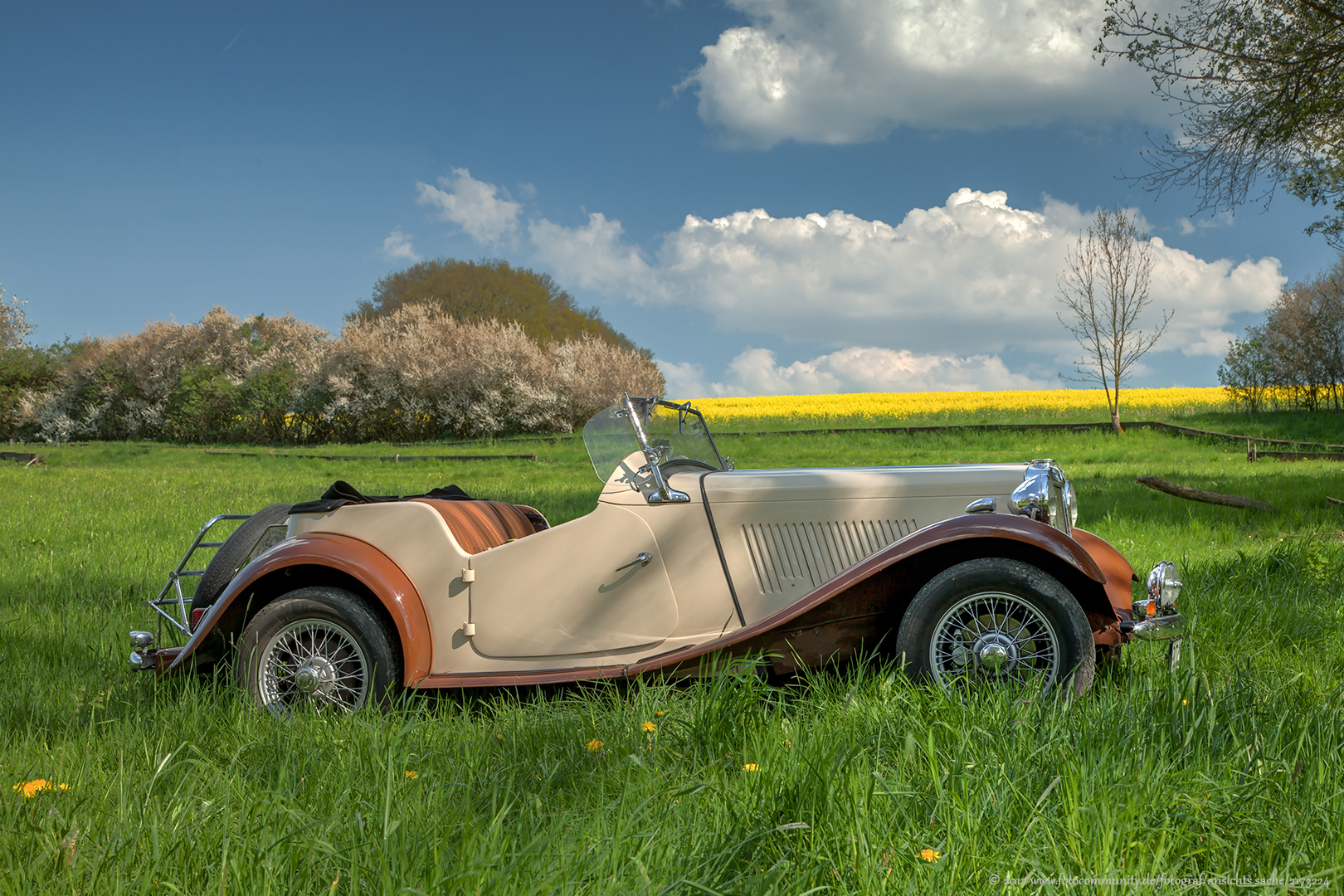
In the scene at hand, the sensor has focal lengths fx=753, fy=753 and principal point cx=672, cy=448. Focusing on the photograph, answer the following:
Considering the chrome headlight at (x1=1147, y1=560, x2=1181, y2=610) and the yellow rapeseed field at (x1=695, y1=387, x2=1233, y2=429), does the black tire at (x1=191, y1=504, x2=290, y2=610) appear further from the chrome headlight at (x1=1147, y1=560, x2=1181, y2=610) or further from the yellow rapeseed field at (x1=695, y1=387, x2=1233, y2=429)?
the yellow rapeseed field at (x1=695, y1=387, x2=1233, y2=429)

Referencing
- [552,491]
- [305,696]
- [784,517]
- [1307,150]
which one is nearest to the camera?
[305,696]

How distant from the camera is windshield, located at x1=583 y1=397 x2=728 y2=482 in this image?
392 centimetres

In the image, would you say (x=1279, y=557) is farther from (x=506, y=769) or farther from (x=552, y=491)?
(x=552, y=491)

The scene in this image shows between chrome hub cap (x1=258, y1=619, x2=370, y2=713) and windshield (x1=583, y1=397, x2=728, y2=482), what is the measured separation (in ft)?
4.81

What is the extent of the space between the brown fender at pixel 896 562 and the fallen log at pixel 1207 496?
7473mm

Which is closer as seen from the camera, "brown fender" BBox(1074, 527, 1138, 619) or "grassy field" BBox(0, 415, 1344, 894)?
"grassy field" BBox(0, 415, 1344, 894)

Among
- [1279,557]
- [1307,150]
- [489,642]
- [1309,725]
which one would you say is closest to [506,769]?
[489,642]

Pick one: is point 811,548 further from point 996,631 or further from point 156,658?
point 156,658

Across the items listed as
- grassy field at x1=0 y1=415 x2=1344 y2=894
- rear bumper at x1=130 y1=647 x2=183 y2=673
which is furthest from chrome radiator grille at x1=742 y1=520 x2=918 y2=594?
rear bumper at x1=130 y1=647 x2=183 y2=673

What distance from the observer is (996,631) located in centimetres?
304

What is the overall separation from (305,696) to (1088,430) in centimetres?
2541

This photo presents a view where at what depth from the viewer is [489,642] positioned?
3.67 m

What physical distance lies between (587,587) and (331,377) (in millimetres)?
40551

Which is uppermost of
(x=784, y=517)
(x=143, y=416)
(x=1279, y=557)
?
(x=143, y=416)
